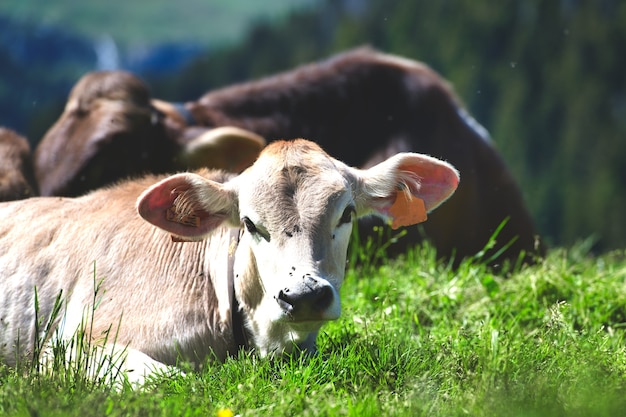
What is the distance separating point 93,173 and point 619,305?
4538mm

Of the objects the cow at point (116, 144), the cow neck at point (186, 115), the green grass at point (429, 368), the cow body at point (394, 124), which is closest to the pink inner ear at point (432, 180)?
the green grass at point (429, 368)

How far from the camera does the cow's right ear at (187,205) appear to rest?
15.3ft

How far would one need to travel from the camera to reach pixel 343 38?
3128 cm

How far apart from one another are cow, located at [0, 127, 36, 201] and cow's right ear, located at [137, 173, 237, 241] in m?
2.46

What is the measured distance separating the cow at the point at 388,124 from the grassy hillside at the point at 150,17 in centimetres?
2427

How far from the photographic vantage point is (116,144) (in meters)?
8.31

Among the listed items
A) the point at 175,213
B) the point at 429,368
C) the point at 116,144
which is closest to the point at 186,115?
the point at 116,144

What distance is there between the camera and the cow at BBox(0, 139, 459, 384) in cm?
441

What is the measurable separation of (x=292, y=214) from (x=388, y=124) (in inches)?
180

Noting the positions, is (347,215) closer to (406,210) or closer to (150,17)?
(406,210)

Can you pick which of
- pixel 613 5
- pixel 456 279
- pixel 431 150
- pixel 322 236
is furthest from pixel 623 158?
pixel 322 236

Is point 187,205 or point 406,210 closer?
point 187,205

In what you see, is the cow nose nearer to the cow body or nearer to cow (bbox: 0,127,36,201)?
cow (bbox: 0,127,36,201)

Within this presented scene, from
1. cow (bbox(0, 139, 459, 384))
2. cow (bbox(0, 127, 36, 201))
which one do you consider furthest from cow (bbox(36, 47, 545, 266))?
cow (bbox(0, 139, 459, 384))
